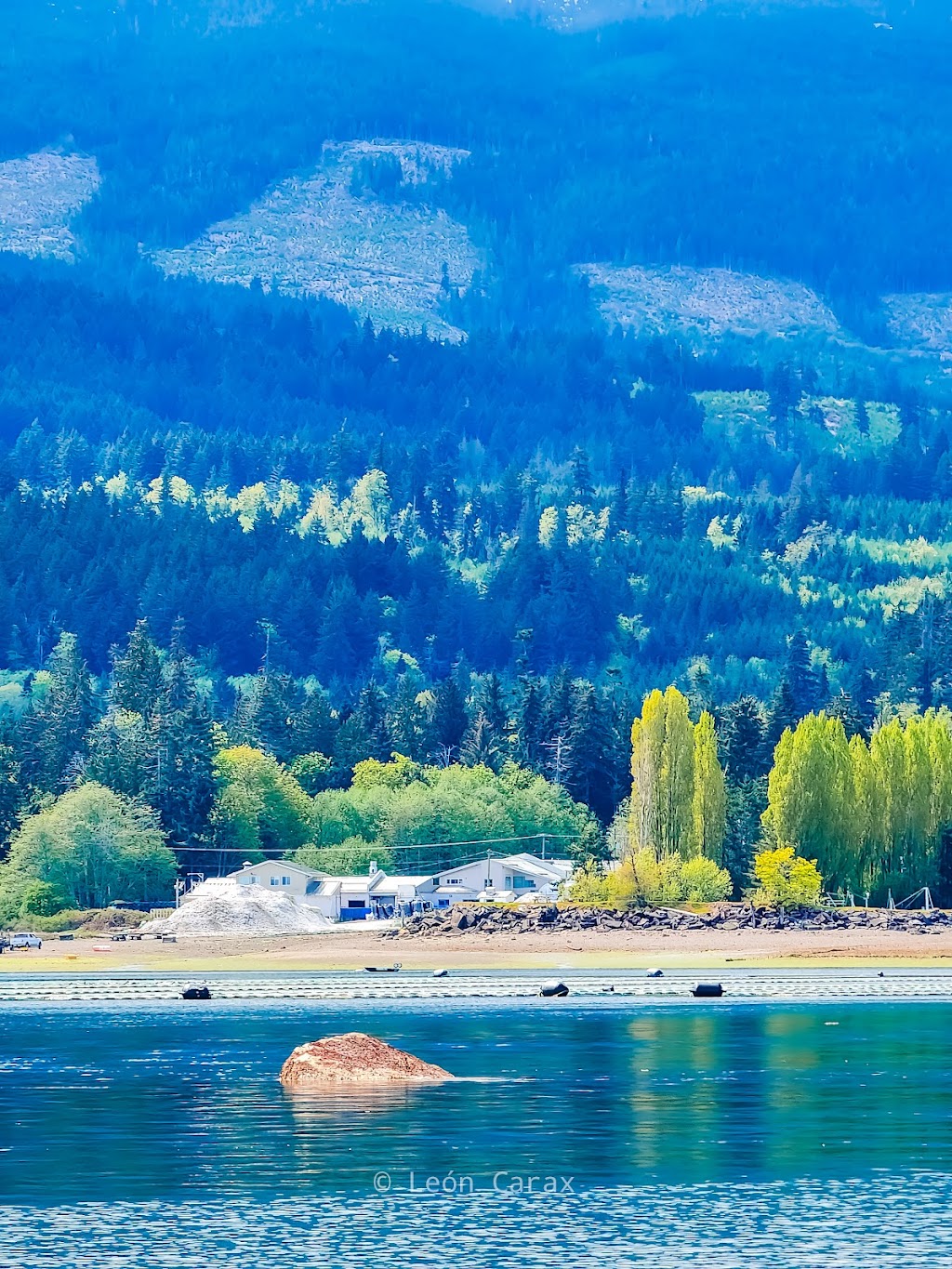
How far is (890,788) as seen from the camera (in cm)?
16075

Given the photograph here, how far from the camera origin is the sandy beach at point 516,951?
13650 cm

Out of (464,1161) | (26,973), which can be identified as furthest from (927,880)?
(464,1161)

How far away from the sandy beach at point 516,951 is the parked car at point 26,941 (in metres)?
1.81

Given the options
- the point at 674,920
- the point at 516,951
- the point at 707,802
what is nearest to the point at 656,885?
the point at 674,920

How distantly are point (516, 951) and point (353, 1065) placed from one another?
81.2 m

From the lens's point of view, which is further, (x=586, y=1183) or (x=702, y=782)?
(x=702, y=782)

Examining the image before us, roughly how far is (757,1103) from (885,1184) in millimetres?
13543

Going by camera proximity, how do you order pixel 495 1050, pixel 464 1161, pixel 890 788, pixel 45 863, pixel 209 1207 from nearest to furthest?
pixel 209 1207 < pixel 464 1161 < pixel 495 1050 < pixel 890 788 < pixel 45 863

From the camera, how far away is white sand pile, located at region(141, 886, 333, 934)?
531ft

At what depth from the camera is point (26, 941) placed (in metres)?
161

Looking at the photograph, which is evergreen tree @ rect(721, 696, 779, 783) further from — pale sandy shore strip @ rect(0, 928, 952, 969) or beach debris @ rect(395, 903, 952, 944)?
pale sandy shore strip @ rect(0, 928, 952, 969)

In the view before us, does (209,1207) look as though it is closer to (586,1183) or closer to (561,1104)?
(586,1183)

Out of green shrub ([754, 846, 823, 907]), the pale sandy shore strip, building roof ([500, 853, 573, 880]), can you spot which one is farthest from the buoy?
building roof ([500, 853, 573, 880])

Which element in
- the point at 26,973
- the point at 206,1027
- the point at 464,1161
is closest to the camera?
the point at 464,1161
